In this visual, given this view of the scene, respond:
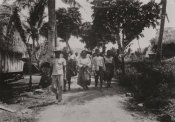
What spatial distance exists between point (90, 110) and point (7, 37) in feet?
32.1

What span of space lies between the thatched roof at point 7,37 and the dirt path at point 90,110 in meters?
7.22

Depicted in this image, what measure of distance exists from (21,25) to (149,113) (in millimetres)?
9444

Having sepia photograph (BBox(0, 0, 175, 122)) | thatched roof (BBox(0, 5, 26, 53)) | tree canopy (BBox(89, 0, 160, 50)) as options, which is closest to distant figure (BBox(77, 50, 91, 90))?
sepia photograph (BBox(0, 0, 175, 122))

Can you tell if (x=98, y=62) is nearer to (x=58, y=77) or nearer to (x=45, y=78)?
(x=58, y=77)

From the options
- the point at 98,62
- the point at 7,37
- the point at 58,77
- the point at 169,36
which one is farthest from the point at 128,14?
the point at 169,36

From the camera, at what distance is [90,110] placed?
9773 millimetres

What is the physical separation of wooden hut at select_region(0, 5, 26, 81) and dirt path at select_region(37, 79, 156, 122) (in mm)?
7344

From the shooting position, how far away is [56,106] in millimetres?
10633

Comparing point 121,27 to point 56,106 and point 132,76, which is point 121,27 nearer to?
point 132,76

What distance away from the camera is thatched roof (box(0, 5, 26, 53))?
1738cm

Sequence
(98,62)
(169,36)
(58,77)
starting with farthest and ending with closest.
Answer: (169,36)
(98,62)
(58,77)

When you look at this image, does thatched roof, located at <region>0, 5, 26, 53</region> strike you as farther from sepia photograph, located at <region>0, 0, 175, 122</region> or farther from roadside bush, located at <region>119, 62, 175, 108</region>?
roadside bush, located at <region>119, 62, 175, 108</region>

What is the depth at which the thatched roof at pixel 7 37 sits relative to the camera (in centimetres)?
1738

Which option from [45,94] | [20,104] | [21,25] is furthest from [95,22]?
[20,104]
